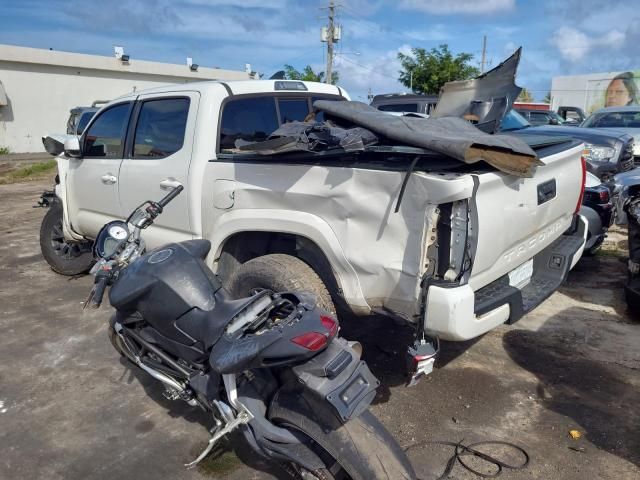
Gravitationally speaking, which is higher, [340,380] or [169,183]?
[169,183]

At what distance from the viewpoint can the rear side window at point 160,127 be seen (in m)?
4.10

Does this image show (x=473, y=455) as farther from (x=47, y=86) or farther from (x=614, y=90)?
(x=614, y=90)

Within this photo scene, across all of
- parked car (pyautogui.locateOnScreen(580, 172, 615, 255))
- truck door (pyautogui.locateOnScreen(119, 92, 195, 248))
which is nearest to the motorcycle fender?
truck door (pyautogui.locateOnScreen(119, 92, 195, 248))

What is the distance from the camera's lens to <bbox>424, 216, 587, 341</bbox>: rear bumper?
261 cm

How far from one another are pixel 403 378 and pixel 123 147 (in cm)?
308

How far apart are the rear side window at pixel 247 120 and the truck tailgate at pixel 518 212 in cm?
207

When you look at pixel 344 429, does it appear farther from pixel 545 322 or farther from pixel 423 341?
pixel 545 322

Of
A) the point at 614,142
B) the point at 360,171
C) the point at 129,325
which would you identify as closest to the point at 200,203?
the point at 129,325

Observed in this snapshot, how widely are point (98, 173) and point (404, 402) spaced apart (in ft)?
11.3

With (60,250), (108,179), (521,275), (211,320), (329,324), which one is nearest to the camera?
(329,324)

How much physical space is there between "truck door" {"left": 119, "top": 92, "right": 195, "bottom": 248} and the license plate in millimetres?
2262

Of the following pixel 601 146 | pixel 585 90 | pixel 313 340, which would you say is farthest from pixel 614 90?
pixel 313 340

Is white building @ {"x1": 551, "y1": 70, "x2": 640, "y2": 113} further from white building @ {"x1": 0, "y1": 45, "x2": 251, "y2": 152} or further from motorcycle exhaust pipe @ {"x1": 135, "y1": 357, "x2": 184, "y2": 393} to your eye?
motorcycle exhaust pipe @ {"x1": 135, "y1": 357, "x2": 184, "y2": 393}

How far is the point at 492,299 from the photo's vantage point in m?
2.93
